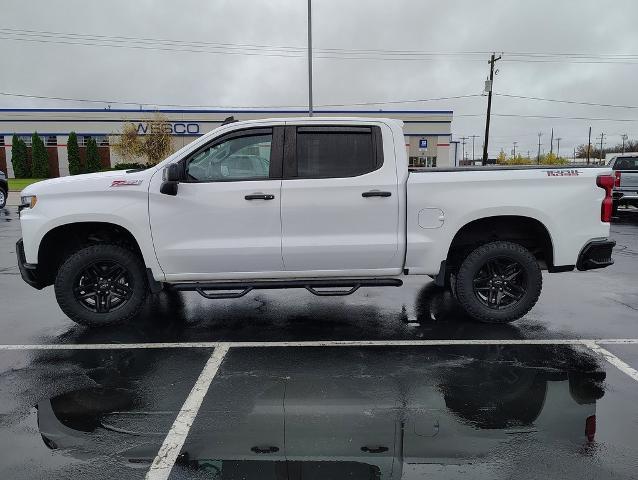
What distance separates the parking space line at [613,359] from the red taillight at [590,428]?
936mm

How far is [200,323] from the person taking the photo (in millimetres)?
5598

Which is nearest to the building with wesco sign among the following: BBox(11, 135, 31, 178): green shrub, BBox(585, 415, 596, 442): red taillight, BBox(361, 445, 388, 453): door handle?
BBox(11, 135, 31, 178): green shrub

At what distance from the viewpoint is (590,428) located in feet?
10.9

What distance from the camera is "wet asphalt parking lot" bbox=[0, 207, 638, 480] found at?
2.97m

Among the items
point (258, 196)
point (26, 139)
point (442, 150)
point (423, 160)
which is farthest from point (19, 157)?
point (258, 196)

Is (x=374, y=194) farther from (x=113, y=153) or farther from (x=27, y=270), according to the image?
(x=113, y=153)

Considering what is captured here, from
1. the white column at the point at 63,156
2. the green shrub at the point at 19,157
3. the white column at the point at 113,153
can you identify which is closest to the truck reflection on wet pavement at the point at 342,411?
the white column at the point at 113,153

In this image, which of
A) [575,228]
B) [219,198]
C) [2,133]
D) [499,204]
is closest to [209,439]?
[219,198]

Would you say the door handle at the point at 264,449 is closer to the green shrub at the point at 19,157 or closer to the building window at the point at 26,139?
the green shrub at the point at 19,157

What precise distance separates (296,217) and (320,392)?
1827 mm

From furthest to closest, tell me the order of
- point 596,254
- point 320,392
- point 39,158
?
point 39,158, point 596,254, point 320,392

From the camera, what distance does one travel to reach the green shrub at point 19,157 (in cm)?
4797

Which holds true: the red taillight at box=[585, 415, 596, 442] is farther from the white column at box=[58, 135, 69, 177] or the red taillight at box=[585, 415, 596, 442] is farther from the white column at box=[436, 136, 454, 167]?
the white column at box=[58, 135, 69, 177]

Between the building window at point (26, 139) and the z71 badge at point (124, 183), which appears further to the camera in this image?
the building window at point (26, 139)
